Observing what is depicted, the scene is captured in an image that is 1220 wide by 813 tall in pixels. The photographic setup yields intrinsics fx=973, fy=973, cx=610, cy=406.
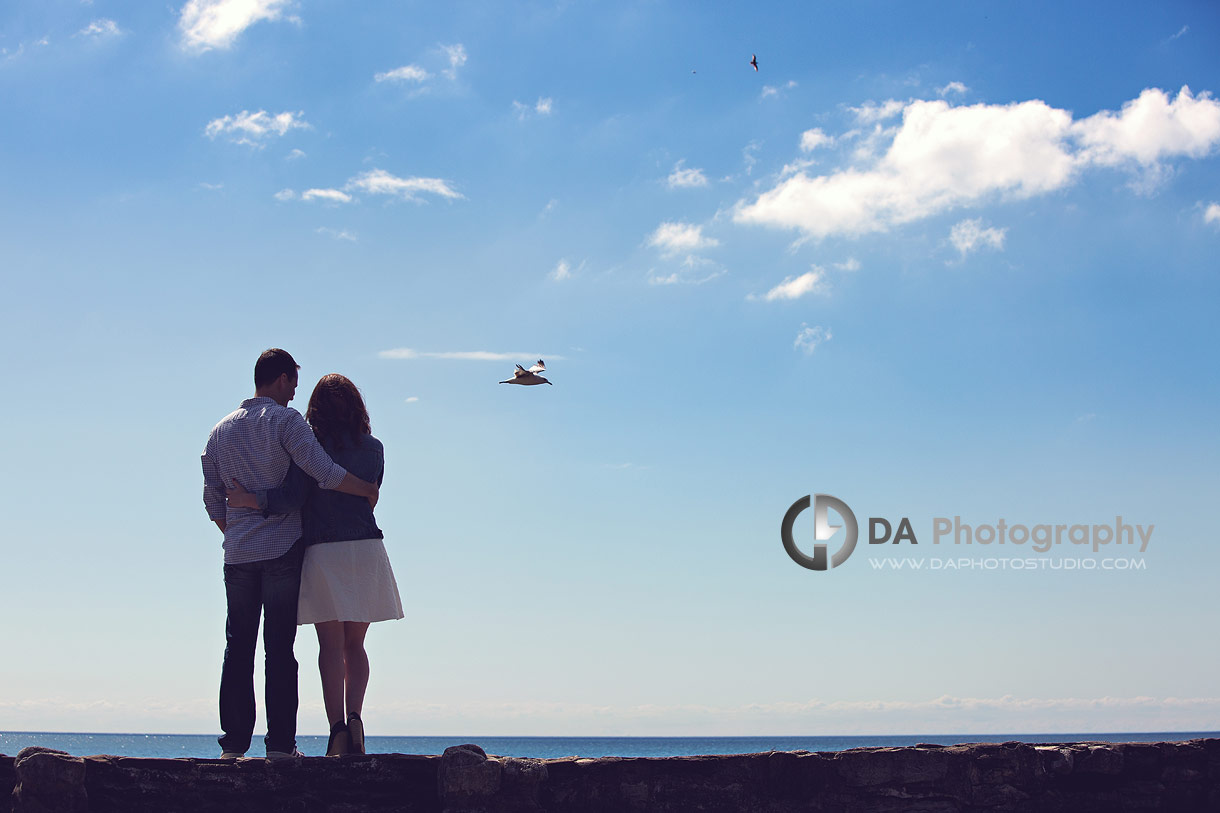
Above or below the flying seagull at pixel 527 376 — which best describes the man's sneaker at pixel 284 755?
below

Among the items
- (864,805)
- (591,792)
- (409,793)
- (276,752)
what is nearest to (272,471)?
(276,752)

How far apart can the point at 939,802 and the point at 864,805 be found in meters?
0.32

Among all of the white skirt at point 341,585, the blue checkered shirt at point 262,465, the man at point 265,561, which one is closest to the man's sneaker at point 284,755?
the man at point 265,561

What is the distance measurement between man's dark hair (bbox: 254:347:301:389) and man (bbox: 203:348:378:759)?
0.17 m

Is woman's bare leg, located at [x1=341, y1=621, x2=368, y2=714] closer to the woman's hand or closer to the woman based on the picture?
the woman

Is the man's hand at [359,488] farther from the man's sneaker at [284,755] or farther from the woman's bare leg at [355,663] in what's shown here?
the man's sneaker at [284,755]

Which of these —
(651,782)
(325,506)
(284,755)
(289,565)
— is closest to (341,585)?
(289,565)

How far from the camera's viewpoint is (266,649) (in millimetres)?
4172

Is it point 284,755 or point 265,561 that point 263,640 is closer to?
point 265,561

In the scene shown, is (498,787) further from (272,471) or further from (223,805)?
(272,471)

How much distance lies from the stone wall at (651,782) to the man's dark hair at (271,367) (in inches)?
65.8

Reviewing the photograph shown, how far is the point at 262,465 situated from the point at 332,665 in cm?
92

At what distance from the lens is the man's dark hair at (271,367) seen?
4426 mm

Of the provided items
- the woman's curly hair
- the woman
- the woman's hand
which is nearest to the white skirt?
the woman
